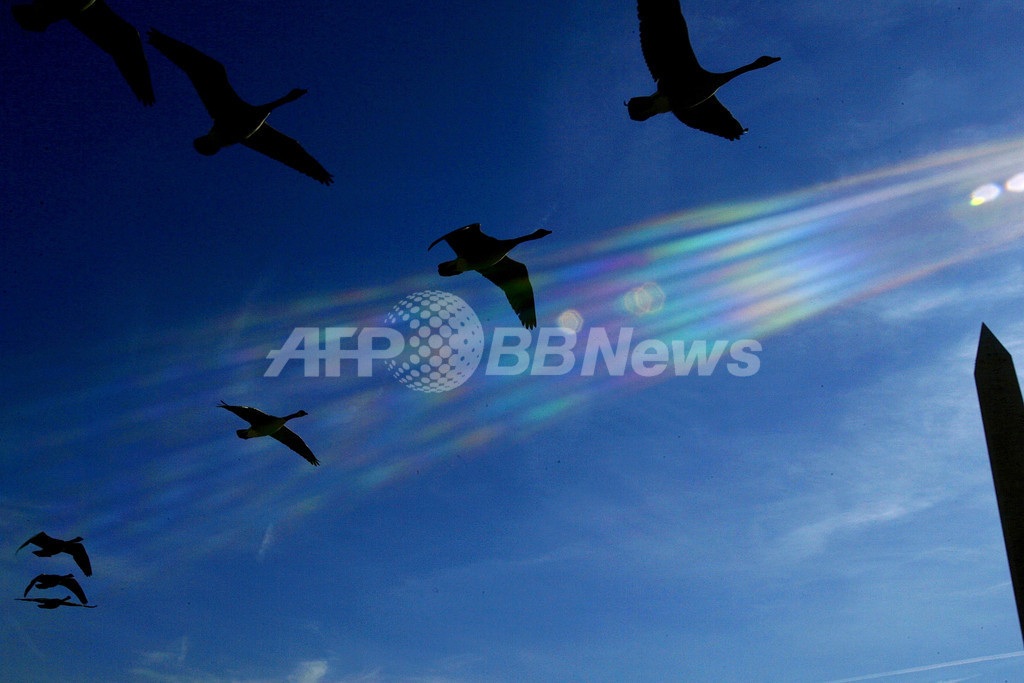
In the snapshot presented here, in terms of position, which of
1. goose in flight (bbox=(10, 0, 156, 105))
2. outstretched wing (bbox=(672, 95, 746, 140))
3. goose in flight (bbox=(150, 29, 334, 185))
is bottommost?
outstretched wing (bbox=(672, 95, 746, 140))

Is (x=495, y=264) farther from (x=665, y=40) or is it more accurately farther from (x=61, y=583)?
(x=61, y=583)

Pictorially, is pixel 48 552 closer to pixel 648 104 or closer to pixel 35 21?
pixel 35 21

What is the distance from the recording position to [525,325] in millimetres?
15305

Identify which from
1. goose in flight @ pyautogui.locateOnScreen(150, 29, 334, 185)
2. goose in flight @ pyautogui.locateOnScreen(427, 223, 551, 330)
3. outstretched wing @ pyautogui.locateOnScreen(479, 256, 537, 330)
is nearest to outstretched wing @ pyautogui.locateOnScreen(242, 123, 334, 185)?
goose in flight @ pyautogui.locateOnScreen(150, 29, 334, 185)

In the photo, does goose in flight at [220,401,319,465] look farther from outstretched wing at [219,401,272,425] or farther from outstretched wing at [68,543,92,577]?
outstretched wing at [68,543,92,577]

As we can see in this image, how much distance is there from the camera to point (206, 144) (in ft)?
39.4

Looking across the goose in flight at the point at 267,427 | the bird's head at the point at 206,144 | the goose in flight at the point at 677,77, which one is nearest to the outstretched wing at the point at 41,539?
the goose in flight at the point at 267,427

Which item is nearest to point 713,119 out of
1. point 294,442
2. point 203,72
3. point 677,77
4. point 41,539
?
point 677,77

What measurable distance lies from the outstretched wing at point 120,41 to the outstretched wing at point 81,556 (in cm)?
1326

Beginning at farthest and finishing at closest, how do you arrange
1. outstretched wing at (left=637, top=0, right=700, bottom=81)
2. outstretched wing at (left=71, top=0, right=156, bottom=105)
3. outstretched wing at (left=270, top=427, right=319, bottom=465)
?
outstretched wing at (left=270, top=427, right=319, bottom=465) < outstretched wing at (left=71, top=0, right=156, bottom=105) < outstretched wing at (left=637, top=0, right=700, bottom=81)

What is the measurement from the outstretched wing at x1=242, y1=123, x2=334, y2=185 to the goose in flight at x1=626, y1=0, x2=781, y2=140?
5669 millimetres

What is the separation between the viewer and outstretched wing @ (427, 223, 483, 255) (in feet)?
44.5

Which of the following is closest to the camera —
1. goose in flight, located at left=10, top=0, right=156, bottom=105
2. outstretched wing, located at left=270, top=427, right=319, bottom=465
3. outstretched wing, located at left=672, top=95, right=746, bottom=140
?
goose in flight, located at left=10, top=0, right=156, bottom=105

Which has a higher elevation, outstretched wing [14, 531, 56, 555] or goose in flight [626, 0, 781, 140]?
goose in flight [626, 0, 781, 140]
